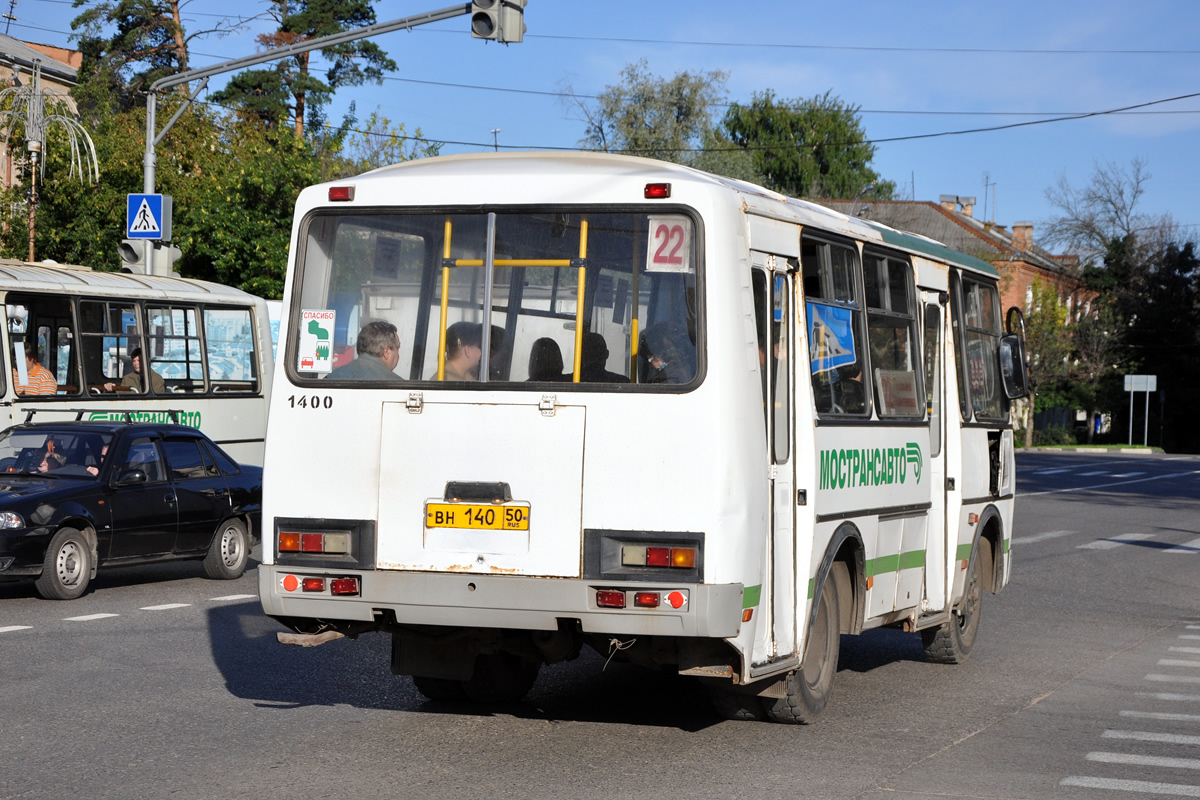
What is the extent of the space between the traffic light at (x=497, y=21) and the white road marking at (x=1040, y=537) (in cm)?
1006

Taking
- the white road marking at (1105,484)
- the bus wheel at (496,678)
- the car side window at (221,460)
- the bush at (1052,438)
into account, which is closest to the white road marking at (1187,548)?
the white road marking at (1105,484)

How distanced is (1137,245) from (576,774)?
8594cm

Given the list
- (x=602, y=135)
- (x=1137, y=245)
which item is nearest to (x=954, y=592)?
(x=602, y=135)

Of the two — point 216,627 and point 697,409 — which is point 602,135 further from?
point 697,409

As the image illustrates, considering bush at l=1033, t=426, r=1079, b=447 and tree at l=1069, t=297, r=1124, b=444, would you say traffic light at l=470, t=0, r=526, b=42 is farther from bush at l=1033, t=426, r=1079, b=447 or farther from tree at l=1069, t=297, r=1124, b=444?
tree at l=1069, t=297, r=1124, b=444

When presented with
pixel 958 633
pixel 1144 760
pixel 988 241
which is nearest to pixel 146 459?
pixel 958 633

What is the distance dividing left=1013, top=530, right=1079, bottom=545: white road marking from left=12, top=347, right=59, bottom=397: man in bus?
42.8 ft

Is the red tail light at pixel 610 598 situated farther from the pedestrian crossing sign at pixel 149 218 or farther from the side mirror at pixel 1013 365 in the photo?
the pedestrian crossing sign at pixel 149 218

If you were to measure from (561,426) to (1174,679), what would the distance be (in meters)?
5.80

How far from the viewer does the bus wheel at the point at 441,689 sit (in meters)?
8.71

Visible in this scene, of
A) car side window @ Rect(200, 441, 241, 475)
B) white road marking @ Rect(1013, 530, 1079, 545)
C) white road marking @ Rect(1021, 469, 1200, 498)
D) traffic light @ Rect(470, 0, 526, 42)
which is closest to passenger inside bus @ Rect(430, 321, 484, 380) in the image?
car side window @ Rect(200, 441, 241, 475)

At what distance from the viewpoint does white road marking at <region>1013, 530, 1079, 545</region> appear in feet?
73.3

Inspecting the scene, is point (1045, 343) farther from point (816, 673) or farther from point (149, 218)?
point (816, 673)

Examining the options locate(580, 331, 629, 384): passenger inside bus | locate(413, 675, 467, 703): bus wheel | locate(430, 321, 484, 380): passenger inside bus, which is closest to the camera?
locate(580, 331, 629, 384): passenger inside bus
